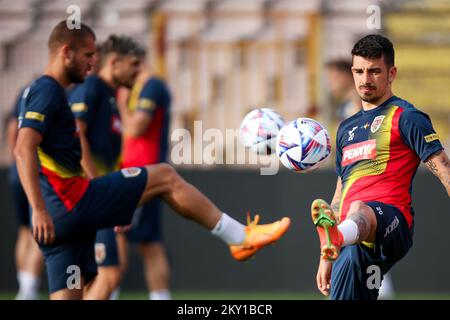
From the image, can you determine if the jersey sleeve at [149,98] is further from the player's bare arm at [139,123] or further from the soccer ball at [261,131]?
the soccer ball at [261,131]

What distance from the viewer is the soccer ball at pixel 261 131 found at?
288 inches

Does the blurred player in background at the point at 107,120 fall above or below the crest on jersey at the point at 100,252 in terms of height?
above

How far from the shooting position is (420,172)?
39.4ft

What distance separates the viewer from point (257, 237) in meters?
7.11

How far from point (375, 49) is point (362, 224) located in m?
1.13

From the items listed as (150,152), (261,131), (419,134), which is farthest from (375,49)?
(150,152)

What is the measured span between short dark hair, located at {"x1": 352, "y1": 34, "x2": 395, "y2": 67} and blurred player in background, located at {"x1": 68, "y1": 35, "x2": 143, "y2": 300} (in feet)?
8.75

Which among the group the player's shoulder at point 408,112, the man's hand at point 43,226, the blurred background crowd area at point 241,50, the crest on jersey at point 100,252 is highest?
the blurred background crowd area at point 241,50

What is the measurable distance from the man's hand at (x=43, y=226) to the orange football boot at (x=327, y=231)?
193 centimetres

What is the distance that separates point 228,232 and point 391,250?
147 centimetres

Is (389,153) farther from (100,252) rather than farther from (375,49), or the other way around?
(100,252)

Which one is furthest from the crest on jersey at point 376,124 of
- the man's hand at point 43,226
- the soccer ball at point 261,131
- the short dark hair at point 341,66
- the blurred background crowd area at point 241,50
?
the blurred background crowd area at point 241,50
